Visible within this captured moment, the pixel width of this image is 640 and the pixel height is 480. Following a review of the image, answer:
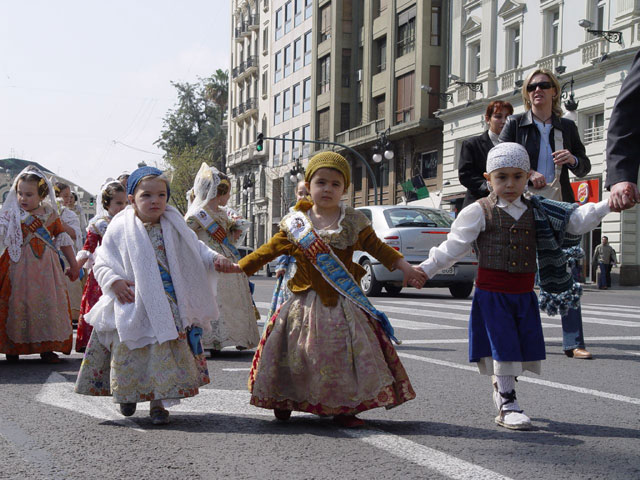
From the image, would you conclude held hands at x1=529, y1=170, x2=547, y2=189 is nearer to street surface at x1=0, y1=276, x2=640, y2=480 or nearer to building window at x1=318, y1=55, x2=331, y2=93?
street surface at x1=0, y1=276, x2=640, y2=480

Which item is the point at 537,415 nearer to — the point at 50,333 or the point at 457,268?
the point at 50,333

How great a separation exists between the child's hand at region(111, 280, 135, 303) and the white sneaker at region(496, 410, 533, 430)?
2.09 m

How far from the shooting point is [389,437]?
4.32 metres

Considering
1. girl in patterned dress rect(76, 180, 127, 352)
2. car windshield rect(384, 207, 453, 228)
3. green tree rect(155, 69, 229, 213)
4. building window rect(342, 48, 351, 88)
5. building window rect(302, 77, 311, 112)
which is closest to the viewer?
girl in patterned dress rect(76, 180, 127, 352)

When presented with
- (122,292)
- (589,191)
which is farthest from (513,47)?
(122,292)

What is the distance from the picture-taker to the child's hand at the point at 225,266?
4.80 m

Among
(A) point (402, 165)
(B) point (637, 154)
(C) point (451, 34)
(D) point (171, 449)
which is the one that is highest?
(C) point (451, 34)

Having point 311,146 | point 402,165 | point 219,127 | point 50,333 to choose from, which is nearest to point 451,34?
point 402,165

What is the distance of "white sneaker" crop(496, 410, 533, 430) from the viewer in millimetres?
4512

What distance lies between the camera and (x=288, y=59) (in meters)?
62.6

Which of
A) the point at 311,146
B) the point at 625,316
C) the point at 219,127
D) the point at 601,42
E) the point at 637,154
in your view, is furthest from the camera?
the point at 219,127

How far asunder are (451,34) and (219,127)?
178 ft

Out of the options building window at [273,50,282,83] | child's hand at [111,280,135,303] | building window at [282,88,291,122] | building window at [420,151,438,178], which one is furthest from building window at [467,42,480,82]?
child's hand at [111,280,135,303]

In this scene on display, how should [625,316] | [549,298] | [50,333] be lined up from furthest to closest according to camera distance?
[625,316]
[50,333]
[549,298]
